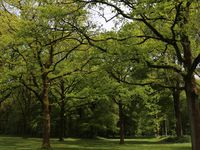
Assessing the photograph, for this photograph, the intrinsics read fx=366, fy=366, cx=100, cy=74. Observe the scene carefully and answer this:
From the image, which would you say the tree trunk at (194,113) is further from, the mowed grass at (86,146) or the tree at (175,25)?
the mowed grass at (86,146)

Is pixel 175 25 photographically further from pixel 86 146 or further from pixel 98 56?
pixel 86 146

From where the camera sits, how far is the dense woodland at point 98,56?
15992 mm

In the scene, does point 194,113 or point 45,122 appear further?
point 45,122

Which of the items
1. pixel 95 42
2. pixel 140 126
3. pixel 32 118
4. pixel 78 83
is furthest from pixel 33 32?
pixel 140 126

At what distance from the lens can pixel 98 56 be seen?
1908 cm

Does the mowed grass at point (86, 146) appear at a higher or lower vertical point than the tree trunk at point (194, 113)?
lower

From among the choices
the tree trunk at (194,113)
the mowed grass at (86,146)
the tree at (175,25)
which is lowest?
the mowed grass at (86,146)

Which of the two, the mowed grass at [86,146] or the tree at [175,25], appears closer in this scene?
the tree at [175,25]

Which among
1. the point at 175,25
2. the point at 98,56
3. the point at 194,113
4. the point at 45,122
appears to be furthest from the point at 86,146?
the point at 175,25

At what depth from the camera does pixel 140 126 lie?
221 feet

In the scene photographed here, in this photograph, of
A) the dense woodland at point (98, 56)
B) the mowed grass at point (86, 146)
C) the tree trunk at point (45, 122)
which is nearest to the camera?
the dense woodland at point (98, 56)

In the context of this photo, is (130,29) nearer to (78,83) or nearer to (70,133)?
(78,83)

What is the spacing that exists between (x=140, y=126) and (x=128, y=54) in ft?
171

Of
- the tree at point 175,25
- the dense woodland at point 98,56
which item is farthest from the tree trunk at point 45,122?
the tree at point 175,25
